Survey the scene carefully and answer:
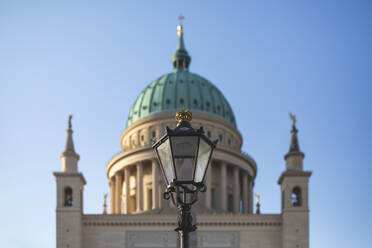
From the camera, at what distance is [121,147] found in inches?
3105

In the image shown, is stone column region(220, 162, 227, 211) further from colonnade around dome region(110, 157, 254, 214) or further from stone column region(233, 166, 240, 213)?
stone column region(233, 166, 240, 213)

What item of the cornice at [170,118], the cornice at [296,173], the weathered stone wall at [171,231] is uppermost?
the cornice at [170,118]

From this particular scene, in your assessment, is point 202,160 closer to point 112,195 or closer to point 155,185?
point 155,185

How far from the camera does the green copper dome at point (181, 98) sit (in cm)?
7656

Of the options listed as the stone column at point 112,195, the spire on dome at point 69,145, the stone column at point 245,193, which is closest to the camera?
the spire on dome at point 69,145

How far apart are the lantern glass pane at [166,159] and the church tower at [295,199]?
155 feet

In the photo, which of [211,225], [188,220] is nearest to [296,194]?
[211,225]

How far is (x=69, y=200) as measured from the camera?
5906 centimetres

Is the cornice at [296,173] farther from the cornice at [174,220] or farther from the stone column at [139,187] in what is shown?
the stone column at [139,187]

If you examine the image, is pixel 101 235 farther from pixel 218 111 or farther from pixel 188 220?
pixel 188 220

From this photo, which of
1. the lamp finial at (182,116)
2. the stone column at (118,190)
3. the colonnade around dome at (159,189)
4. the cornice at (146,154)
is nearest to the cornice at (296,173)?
the colonnade around dome at (159,189)

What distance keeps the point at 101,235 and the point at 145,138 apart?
19042 millimetres

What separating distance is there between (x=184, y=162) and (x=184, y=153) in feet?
0.43

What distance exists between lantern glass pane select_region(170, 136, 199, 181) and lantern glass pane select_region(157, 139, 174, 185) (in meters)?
0.08
